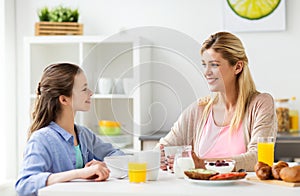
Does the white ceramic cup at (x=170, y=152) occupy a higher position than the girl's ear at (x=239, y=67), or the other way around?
the girl's ear at (x=239, y=67)

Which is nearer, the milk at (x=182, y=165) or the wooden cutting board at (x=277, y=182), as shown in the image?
the wooden cutting board at (x=277, y=182)

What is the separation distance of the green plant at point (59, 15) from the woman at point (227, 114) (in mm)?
2021

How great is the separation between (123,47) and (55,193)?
0.60 meters

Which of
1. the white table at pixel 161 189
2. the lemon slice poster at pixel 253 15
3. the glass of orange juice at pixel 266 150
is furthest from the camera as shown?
the lemon slice poster at pixel 253 15

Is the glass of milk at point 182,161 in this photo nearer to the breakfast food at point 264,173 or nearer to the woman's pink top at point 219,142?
the breakfast food at point 264,173

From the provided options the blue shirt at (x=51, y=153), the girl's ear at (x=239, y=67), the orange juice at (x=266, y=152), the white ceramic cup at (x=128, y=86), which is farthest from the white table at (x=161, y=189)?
the girl's ear at (x=239, y=67)

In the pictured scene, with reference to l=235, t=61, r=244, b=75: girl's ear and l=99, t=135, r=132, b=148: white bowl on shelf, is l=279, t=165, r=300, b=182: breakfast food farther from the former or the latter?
l=235, t=61, r=244, b=75: girl's ear

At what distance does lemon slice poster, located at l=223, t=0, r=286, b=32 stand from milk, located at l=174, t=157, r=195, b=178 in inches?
94.5

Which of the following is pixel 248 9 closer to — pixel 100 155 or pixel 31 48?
pixel 31 48

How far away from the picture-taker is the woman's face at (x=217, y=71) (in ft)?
7.61

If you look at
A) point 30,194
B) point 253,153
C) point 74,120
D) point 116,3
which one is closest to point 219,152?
point 253,153

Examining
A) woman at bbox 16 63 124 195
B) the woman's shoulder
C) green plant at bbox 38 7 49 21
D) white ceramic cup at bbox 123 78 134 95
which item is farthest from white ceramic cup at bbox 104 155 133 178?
green plant at bbox 38 7 49 21

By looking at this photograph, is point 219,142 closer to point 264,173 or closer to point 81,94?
point 264,173

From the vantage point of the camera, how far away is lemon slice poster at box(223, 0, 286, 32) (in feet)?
14.1
